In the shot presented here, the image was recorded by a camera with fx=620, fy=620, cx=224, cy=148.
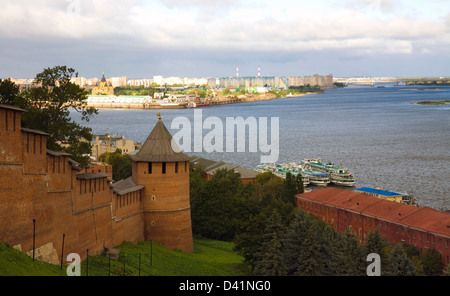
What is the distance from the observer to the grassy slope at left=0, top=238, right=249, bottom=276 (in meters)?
15.3

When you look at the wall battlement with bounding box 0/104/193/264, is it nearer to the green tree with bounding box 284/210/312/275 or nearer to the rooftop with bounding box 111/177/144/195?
the rooftop with bounding box 111/177/144/195

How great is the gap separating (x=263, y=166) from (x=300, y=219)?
131ft

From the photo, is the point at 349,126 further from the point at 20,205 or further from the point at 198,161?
the point at 20,205

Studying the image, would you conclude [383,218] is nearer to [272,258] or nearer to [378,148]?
[272,258]

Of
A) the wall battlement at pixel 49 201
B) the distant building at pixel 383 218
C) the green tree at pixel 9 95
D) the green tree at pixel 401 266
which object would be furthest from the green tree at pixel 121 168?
the green tree at pixel 401 266

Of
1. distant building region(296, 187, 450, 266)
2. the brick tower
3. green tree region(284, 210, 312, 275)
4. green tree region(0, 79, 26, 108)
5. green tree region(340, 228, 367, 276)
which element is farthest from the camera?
distant building region(296, 187, 450, 266)

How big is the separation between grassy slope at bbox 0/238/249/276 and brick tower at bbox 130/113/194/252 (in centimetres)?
73

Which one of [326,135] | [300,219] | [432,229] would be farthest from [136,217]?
[326,135]

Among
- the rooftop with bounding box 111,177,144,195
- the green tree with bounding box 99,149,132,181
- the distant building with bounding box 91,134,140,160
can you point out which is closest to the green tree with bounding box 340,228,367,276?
the rooftop with bounding box 111,177,144,195

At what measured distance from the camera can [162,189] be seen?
2586cm

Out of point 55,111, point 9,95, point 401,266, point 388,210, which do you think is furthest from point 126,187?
point 388,210

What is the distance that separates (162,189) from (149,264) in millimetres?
4641

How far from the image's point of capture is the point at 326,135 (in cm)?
10050

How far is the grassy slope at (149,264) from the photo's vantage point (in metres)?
15.3
